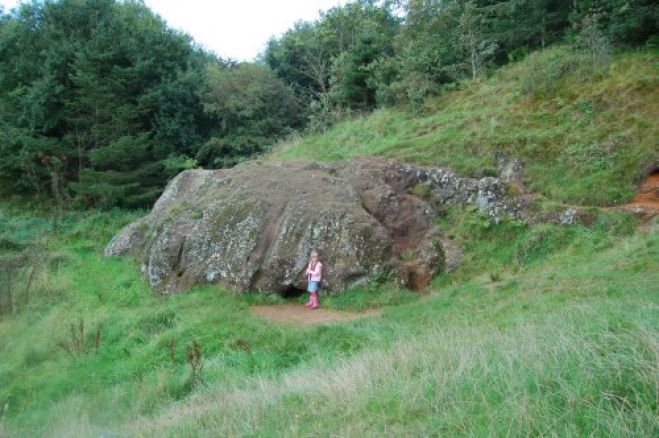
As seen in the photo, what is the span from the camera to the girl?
1366cm

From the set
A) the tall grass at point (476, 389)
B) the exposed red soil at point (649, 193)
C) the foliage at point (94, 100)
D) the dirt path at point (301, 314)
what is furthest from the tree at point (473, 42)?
the tall grass at point (476, 389)

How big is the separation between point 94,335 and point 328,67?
26671 mm

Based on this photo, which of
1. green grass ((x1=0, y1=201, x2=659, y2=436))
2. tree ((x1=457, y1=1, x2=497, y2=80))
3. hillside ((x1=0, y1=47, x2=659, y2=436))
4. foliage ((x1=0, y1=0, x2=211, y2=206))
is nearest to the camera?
green grass ((x1=0, y1=201, x2=659, y2=436))

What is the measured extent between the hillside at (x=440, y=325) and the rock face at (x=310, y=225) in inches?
22.9

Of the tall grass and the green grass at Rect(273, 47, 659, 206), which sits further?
the green grass at Rect(273, 47, 659, 206)

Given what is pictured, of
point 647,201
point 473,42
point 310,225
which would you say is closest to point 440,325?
point 310,225

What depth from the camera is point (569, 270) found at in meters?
11.2

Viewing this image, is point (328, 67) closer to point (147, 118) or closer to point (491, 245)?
point (147, 118)

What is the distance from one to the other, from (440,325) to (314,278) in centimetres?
534

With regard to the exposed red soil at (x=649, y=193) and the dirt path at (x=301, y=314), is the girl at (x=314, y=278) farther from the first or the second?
the exposed red soil at (x=649, y=193)

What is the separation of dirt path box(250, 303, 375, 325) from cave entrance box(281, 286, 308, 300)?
0.63 meters

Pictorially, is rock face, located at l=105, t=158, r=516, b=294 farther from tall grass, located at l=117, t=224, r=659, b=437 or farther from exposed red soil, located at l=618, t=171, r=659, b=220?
tall grass, located at l=117, t=224, r=659, b=437

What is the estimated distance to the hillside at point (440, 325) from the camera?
4.41m

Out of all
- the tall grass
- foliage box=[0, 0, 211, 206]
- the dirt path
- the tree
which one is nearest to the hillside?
the tall grass
